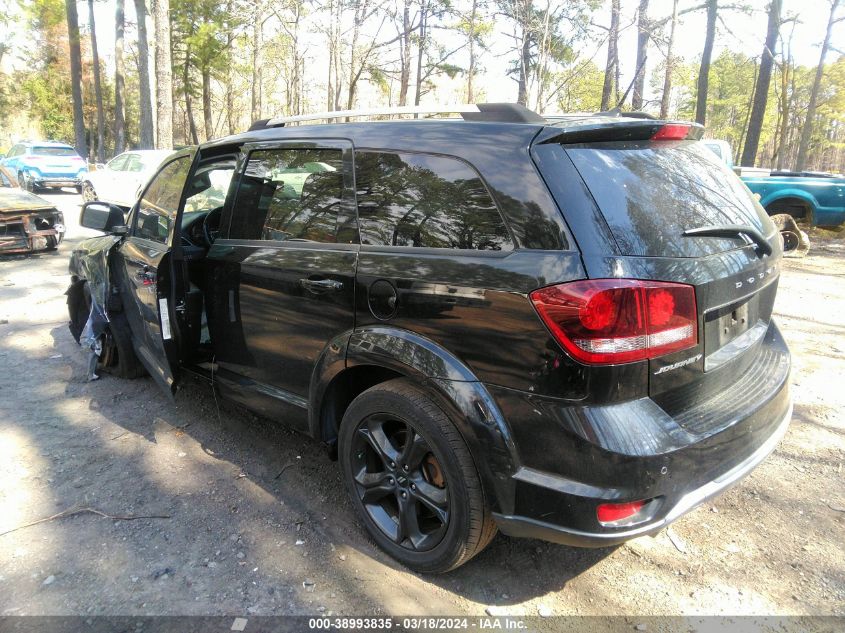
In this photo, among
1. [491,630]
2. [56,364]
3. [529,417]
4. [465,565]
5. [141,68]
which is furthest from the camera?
[141,68]

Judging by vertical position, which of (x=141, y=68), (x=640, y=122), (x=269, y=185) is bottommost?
(x=269, y=185)

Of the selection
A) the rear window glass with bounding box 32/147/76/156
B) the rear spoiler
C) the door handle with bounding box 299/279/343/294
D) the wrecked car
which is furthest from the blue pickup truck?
the rear window glass with bounding box 32/147/76/156

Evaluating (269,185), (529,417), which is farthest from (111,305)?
(529,417)

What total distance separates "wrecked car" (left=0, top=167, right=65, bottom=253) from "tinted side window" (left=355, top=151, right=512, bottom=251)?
8743 millimetres

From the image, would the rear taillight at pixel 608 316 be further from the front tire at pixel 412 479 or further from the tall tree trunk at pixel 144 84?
the tall tree trunk at pixel 144 84

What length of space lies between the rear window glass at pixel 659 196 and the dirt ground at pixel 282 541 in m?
1.45

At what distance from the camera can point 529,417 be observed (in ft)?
6.65

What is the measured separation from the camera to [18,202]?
30.1 ft

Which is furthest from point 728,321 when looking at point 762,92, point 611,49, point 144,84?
point 762,92

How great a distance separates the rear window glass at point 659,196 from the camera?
206 centimetres

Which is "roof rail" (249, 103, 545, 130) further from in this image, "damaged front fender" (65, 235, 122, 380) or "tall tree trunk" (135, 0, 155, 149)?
"tall tree trunk" (135, 0, 155, 149)

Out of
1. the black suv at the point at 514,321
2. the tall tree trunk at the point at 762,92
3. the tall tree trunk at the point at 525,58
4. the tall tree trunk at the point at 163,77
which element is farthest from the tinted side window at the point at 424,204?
the tall tree trunk at the point at 762,92

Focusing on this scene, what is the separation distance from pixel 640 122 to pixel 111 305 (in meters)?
3.75

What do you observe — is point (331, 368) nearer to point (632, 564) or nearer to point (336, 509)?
point (336, 509)
